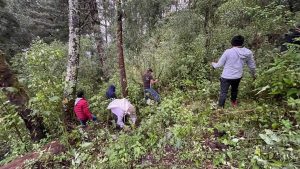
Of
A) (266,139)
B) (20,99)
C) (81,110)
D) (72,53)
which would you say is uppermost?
(72,53)

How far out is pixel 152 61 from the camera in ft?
31.7

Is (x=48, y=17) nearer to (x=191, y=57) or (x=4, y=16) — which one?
(x=4, y=16)

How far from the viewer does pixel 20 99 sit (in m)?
6.04

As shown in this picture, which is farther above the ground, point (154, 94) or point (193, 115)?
point (154, 94)

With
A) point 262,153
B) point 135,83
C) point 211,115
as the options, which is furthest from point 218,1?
point 262,153

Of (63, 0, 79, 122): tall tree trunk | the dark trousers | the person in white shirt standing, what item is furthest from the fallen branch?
the person in white shirt standing

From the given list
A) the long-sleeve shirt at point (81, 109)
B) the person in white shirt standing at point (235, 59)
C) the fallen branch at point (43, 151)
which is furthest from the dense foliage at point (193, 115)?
the person in white shirt standing at point (235, 59)

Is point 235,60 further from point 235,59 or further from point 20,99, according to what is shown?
point 20,99

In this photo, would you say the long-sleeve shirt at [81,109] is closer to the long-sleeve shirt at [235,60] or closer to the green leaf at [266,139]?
the long-sleeve shirt at [235,60]

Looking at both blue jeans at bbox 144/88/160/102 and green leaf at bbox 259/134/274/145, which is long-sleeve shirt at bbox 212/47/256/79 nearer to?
blue jeans at bbox 144/88/160/102

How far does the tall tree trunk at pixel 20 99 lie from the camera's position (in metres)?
5.69

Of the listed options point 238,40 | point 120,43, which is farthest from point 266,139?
point 120,43

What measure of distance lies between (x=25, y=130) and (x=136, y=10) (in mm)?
20227

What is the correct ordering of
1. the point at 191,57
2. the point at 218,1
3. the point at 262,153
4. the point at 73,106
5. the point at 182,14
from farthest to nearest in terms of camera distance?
the point at 182,14 < the point at 218,1 < the point at 191,57 < the point at 73,106 < the point at 262,153
